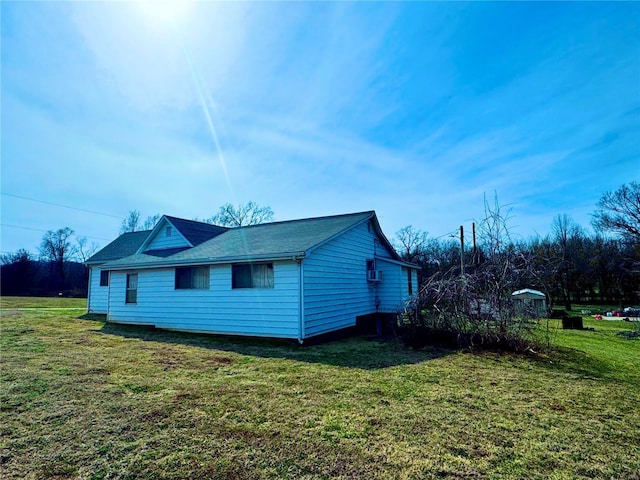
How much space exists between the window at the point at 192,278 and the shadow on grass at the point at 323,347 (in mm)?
1596

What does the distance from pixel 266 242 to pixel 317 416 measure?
7.54 metres

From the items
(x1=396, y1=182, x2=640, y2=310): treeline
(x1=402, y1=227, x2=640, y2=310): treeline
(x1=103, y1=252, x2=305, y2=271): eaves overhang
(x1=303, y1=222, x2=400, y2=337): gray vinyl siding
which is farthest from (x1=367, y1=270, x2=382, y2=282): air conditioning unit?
(x1=402, y1=227, x2=640, y2=310): treeline

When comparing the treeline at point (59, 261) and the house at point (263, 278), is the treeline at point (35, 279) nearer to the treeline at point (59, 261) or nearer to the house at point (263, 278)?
the treeline at point (59, 261)

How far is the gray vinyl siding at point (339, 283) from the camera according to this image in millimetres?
9398

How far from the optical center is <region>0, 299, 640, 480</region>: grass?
2793mm

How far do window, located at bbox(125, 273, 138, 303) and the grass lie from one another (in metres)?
5.62

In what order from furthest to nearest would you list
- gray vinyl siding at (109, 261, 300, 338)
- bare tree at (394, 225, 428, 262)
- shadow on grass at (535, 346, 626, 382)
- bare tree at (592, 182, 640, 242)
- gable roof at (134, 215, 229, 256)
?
bare tree at (394, 225, 428, 262), bare tree at (592, 182, 640, 242), gable roof at (134, 215, 229, 256), gray vinyl siding at (109, 261, 300, 338), shadow on grass at (535, 346, 626, 382)

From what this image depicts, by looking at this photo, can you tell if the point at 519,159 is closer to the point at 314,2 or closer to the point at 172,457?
the point at 314,2

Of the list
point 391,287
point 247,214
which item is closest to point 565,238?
point 391,287

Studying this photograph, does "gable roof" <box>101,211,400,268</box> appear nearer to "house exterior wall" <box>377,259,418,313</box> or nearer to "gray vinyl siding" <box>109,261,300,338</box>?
"gray vinyl siding" <box>109,261,300,338</box>

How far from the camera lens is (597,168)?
13.2 m

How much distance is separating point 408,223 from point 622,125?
21041mm

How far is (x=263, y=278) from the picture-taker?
32.0 ft

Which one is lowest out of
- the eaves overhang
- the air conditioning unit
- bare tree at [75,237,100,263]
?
the air conditioning unit
